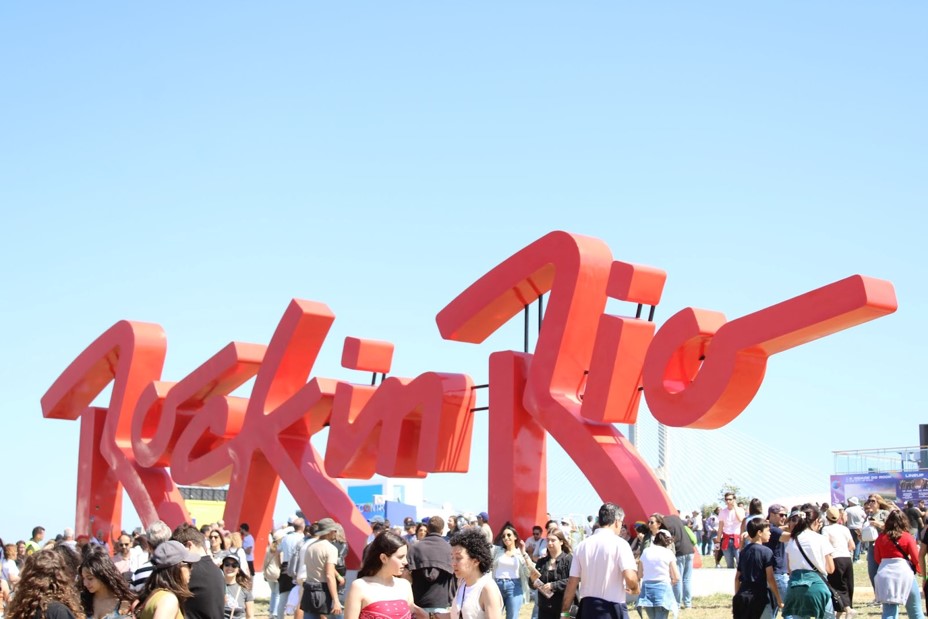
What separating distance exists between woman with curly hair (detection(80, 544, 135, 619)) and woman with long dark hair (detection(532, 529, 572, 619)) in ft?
15.3

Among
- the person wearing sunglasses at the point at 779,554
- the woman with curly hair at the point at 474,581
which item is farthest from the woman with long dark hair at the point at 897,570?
the woman with curly hair at the point at 474,581

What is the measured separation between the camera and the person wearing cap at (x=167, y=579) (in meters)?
6.62

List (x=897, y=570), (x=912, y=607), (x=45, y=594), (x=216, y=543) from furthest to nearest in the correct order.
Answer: (x=216, y=543) < (x=912, y=607) < (x=897, y=570) < (x=45, y=594)

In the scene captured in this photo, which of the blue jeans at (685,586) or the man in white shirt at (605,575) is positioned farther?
the blue jeans at (685,586)

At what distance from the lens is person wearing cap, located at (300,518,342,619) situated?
1201cm

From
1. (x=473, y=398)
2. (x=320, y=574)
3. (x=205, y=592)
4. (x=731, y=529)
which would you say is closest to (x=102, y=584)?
(x=205, y=592)

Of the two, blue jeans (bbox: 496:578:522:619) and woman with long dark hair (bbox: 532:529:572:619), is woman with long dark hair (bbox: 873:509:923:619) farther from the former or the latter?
blue jeans (bbox: 496:578:522:619)

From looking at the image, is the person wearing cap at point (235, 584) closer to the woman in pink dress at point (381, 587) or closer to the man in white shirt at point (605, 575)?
the man in white shirt at point (605, 575)

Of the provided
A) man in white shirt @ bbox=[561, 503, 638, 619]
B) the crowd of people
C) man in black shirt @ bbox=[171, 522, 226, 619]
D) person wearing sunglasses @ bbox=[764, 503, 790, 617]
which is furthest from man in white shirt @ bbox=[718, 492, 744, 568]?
man in black shirt @ bbox=[171, 522, 226, 619]

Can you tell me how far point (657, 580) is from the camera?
11.2 metres

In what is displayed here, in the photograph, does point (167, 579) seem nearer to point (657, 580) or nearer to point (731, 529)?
point (657, 580)

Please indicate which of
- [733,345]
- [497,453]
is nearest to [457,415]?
[497,453]

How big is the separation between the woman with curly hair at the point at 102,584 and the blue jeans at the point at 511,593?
19.0 feet

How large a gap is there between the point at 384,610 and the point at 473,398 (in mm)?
9980
